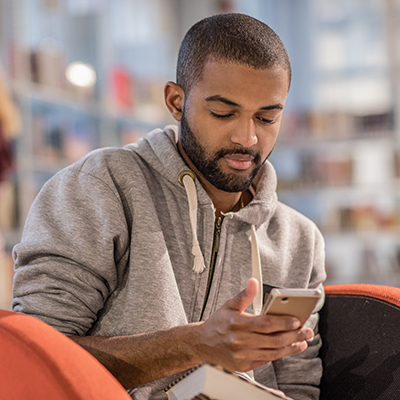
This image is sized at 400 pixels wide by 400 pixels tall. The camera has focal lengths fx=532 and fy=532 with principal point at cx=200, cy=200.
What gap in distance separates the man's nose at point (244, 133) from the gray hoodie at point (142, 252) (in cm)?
16

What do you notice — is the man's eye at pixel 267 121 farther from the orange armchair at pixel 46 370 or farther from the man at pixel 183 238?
the orange armchair at pixel 46 370

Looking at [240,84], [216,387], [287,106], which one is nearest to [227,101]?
[240,84]

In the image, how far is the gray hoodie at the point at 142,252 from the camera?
1.04 m

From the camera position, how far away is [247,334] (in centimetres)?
86

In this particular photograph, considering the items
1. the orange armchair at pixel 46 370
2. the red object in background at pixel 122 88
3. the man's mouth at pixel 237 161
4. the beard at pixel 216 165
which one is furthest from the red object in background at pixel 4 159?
the orange armchair at pixel 46 370

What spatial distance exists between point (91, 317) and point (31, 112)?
2.51 meters

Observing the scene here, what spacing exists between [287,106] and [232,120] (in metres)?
4.29

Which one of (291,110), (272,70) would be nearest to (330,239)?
(291,110)

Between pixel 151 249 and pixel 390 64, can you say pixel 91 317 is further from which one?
pixel 390 64

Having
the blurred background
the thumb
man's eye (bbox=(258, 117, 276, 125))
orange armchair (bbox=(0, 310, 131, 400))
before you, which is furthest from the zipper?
the blurred background

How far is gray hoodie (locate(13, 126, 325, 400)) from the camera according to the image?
104cm

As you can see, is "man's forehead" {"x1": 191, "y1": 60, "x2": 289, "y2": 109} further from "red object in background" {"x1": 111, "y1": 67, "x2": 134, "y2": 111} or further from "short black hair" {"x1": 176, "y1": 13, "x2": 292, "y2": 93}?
"red object in background" {"x1": 111, "y1": 67, "x2": 134, "y2": 111}

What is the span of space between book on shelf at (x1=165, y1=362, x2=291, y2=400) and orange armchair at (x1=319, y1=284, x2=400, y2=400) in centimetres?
40

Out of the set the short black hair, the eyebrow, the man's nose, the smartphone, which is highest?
the short black hair
